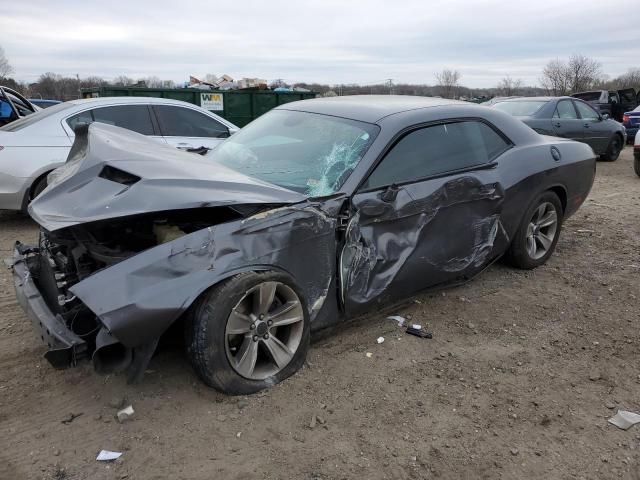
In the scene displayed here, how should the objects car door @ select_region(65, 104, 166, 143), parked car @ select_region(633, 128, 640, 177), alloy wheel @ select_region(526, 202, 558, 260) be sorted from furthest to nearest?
parked car @ select_region(633, 128, 640, 177), car door @ select_region(65, 104, 166, 143), alloy wheel @ select_region(526, 202, 558, 260)

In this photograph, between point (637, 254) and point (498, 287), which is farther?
point (637, 254)

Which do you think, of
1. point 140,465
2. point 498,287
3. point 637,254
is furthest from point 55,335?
point 637,254

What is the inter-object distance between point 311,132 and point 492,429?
230cm

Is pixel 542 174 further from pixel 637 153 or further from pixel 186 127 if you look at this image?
pixel 637 153

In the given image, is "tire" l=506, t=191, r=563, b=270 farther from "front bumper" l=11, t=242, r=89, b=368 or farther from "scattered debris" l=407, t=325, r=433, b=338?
"front bumper" l=11, t=242, r=89, b=368

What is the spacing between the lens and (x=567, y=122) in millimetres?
11094

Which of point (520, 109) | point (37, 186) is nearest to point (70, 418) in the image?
point (37, 186)

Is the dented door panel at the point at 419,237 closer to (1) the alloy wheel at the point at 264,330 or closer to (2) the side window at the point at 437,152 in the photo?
(2) the side window at the point at 437,152

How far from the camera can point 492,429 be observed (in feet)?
8.89

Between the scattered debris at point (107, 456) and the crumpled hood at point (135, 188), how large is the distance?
3.70 ft

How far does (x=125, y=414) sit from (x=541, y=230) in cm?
396

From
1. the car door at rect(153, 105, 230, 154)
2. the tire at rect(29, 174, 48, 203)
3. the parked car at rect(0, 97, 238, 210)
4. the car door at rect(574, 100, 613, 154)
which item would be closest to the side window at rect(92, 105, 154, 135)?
the parked car at rect(0, 97, 238, 210)

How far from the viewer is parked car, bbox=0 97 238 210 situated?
592 cm

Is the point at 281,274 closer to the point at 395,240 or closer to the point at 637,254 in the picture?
the point at 395,240
